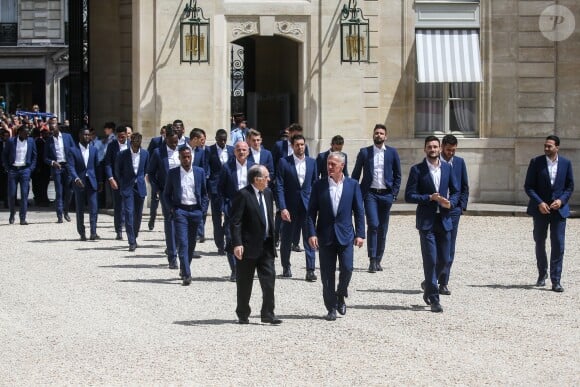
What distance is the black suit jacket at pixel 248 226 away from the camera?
13477mm

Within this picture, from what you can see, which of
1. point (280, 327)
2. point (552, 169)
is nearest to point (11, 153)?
point (552, 169)

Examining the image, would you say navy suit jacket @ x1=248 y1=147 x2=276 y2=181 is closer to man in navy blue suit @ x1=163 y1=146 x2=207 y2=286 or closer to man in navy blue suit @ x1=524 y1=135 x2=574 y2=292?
man in navy blue suit @ x1=163 y1=146 x2=207 y2=286

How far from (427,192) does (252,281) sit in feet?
8.23

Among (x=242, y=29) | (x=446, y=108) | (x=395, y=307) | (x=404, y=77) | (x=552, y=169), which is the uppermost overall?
(x=242, y=29)

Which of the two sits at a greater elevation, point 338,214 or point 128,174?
point 128,174

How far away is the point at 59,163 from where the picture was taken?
84.3 feet

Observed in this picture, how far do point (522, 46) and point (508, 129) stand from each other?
163 centimetres

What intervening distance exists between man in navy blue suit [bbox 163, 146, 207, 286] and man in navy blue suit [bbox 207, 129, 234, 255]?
1836 mm

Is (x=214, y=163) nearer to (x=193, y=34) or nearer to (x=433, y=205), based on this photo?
(x=433, y=205)

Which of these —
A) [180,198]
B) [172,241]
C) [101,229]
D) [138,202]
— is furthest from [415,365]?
[101,229]

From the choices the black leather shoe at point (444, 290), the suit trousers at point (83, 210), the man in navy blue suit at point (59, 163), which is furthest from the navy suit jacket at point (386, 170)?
the man in navy blue suit at point (59, 163)

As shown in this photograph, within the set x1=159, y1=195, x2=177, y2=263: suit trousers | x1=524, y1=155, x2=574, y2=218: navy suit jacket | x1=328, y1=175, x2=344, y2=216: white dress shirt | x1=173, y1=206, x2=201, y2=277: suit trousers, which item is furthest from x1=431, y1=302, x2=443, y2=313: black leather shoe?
x1=159, y1=195, x2=177, y2=263: suit trousers

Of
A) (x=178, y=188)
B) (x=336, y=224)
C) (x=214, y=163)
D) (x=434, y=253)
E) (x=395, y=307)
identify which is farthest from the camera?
(x=214, y=163)

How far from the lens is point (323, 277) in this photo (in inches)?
545
